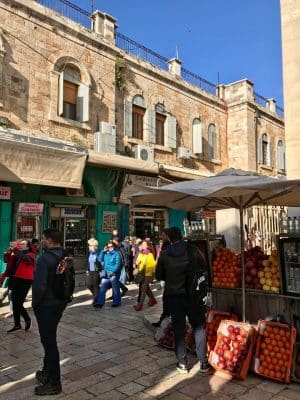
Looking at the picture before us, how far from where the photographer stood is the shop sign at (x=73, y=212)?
498 inches

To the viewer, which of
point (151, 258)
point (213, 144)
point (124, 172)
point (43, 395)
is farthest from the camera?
point (213, 144)

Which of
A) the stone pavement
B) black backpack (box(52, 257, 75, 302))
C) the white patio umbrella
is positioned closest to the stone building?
the stone pavement

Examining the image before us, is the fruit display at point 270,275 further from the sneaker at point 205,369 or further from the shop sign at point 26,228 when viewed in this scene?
the shop sign at point 26,228

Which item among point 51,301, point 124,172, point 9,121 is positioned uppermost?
point 9,121

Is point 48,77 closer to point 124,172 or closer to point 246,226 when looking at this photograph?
point 124,172

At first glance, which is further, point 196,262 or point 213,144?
point 213,144

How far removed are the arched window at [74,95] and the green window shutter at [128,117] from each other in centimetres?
201

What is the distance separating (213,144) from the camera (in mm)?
18828

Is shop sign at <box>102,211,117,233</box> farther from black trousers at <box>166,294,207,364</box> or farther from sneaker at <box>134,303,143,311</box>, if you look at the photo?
black trousers at <box>166,294,207,364</box>

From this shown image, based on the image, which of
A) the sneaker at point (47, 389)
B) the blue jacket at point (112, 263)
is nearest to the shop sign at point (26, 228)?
the blue jacket at point (112, 263)

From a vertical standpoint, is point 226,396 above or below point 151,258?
below

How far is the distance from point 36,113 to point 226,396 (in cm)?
1009

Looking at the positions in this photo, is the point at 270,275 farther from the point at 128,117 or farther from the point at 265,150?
the point at 265,150

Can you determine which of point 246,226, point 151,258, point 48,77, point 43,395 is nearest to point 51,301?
point 43,395
